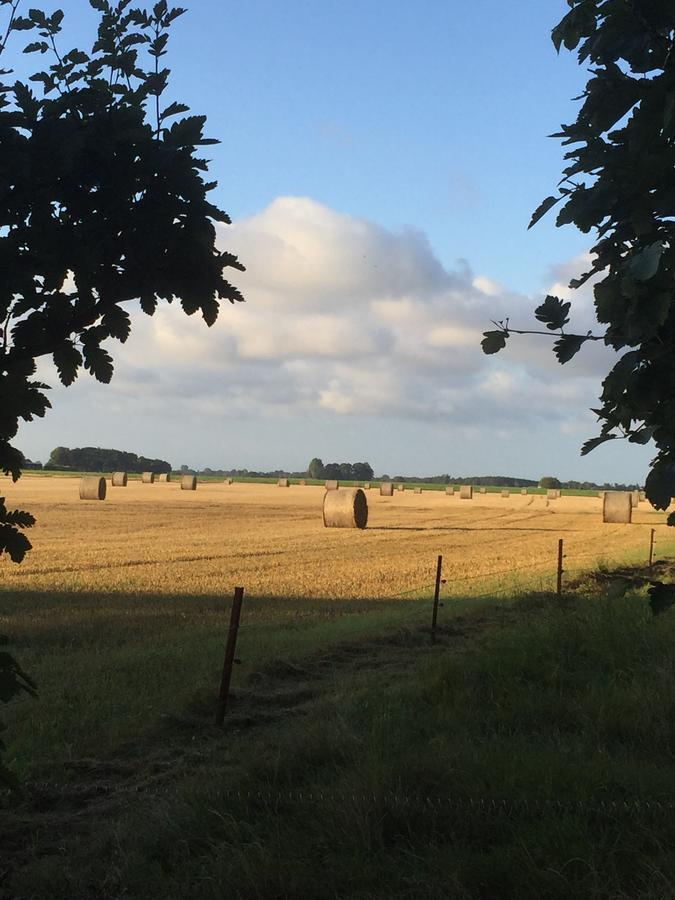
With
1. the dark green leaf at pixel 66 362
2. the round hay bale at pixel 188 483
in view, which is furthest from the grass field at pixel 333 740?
the round hay bale at pixel 188 483

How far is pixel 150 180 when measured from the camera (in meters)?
4.22

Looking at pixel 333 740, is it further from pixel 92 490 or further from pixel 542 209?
pixel 92 490

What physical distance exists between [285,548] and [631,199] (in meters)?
24.6

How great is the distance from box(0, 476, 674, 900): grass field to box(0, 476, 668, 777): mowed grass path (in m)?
A: 0.06

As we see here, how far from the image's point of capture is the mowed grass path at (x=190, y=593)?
863 centimetres

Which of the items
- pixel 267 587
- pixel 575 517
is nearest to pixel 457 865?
pixel 267 587

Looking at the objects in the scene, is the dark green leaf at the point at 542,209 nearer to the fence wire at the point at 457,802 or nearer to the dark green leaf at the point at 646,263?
the dark green leaf at the point at 646,263

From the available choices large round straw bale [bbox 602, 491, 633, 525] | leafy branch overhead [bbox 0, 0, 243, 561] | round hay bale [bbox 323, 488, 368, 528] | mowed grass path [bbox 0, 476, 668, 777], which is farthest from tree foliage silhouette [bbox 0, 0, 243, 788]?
large round straw bale [bbox 602, 491, 633, 525]

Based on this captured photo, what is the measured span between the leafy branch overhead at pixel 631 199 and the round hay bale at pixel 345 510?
113 ft

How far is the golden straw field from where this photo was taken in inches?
735

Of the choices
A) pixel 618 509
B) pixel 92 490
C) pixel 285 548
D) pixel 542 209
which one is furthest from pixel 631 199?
pixel 92 490

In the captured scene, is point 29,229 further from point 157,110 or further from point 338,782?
point 338,782

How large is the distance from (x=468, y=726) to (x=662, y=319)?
16.2 feet

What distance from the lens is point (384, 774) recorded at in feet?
17.6
